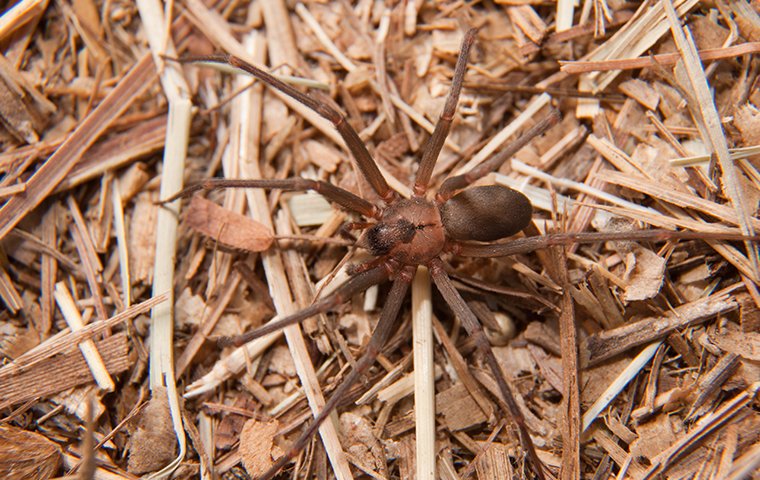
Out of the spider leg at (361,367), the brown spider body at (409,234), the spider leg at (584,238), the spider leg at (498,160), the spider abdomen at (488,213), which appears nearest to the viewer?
the spider leg at (361,367)

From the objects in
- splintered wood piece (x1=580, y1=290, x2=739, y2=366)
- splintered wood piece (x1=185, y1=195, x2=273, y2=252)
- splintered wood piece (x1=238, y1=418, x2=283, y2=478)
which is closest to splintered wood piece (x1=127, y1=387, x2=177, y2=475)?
splintered wood piece (x1=238, y1=418, x2=283, y2=478)

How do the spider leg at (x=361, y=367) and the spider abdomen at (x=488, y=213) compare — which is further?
the spider abdomen at (x=488, y=213)

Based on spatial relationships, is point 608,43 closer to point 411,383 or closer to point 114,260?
point 411,383

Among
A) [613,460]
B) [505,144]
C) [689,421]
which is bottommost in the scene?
[613,460]

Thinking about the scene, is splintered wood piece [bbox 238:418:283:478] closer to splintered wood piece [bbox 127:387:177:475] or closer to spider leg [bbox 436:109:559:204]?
splintered wood piece [bbox 127:387:177:475]

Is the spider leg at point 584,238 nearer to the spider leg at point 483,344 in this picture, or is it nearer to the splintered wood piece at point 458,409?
the spider leg at point 483,344

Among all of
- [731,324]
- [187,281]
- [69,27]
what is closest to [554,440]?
[731,324]

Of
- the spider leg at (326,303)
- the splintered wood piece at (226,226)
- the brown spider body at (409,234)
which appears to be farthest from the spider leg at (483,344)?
the splintered wood piece at (226,226)
